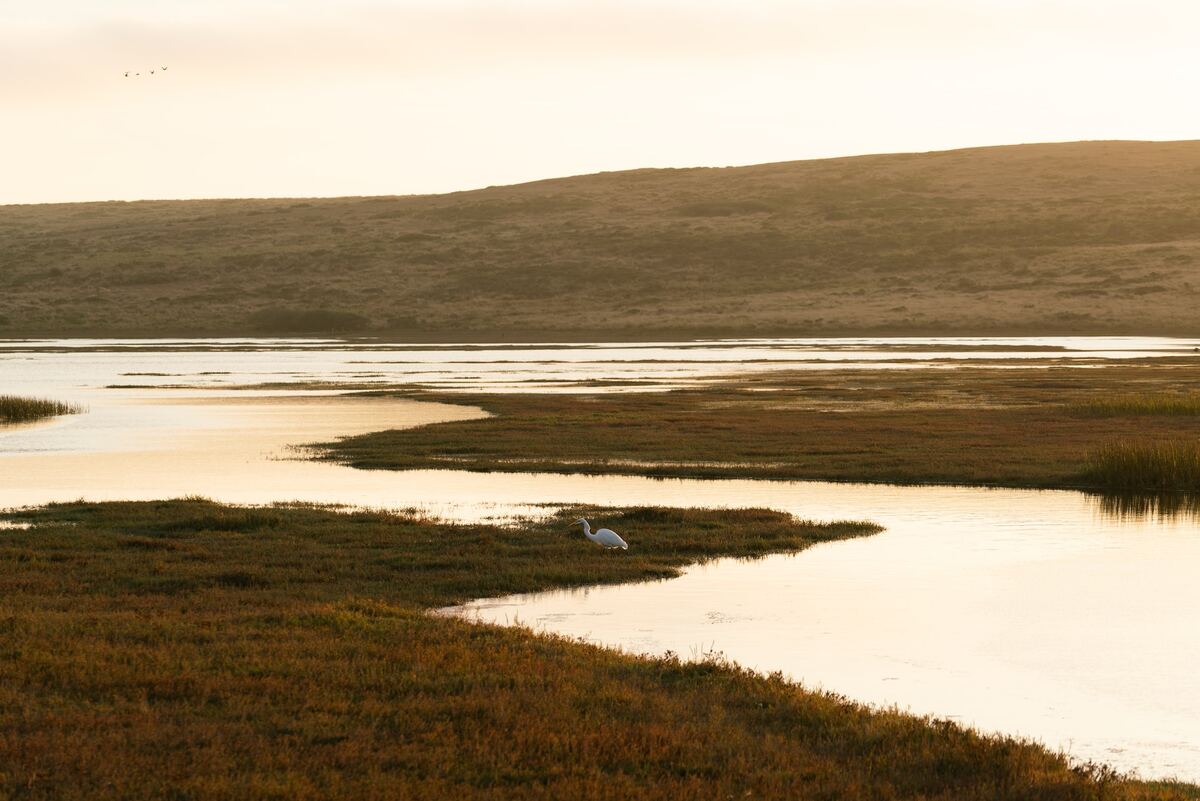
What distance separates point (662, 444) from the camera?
Result: 147ft

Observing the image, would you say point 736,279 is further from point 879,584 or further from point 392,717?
point 392,717

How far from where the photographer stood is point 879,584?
2412 centimetres

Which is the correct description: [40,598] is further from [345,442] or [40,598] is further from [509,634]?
[345,442]

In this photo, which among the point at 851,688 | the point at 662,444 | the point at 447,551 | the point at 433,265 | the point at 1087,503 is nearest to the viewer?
the point at 851,688

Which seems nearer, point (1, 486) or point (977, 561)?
point (977, 561)

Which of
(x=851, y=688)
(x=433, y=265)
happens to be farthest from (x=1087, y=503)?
(x=433, y=265)

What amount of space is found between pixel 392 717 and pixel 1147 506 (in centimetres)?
2337

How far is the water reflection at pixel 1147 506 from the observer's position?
3212 cm

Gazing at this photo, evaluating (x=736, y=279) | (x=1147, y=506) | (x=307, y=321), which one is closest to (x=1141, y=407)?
(x=1147, y=506)

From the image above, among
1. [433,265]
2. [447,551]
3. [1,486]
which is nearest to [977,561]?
[447,551]

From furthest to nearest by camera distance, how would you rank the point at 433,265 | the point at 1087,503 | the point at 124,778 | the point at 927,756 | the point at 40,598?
1. the point at 433,265
2. the point at 1087,503
3. the point at 40,598
4. the point at 927,756
5. the point at 124,778

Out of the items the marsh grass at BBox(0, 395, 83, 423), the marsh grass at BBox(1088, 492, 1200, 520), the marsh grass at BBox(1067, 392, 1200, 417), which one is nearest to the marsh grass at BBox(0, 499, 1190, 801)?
the marsh grass at BBox(1088, 492, 1200, 520)

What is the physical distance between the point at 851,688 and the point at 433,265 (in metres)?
174

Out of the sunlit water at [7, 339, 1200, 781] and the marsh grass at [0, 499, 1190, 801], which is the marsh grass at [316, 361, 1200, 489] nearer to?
the sunlit water at [7, 339, 1200, 781]
